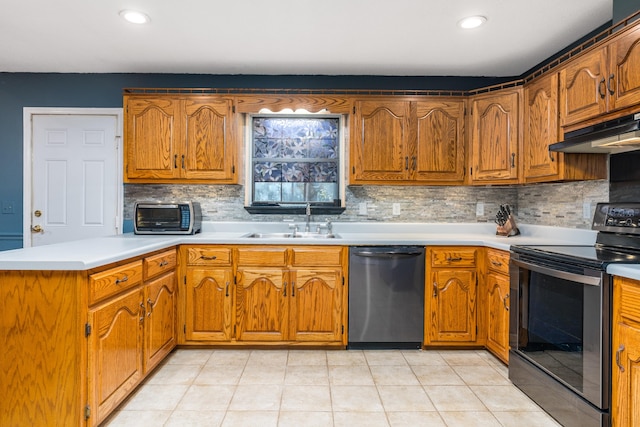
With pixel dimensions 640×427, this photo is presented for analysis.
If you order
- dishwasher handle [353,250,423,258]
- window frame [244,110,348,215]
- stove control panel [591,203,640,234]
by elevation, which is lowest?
dishwasher handle [353,250,423,258]

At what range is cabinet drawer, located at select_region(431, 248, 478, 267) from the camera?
9.37ft

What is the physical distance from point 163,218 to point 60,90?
1.62 meters

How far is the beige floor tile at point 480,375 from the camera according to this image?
2400mm

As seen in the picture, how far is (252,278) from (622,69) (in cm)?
258

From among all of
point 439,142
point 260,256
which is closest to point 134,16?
point 260,256

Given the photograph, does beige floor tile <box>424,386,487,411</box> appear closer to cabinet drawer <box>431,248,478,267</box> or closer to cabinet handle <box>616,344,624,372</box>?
cabinet handle <box>616,344,624,372</box>

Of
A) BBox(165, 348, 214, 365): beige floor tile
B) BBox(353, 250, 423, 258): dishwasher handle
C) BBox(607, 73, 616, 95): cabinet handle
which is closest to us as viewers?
BBox(607, 73, 616, 95): cabinet handle

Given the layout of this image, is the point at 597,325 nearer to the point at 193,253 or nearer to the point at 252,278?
the point at 252,278

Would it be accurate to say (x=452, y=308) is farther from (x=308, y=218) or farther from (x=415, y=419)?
(x=308, y=218)

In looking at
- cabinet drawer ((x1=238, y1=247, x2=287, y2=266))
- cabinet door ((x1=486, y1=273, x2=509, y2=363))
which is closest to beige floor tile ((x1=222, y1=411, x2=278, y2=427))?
cabinet drawer ((x1=238, y1=247, x2=287, y2=266))

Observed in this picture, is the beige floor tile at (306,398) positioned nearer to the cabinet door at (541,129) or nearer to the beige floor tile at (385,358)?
the beige floor tile at (385,358)

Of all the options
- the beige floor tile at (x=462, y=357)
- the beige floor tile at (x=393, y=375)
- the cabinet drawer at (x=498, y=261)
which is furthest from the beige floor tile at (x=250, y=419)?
the cabinet drawer at (x=498, y=261)

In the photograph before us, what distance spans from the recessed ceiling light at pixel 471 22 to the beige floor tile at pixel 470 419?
2.34m

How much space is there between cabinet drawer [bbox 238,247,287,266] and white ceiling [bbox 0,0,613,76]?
1.53 m
